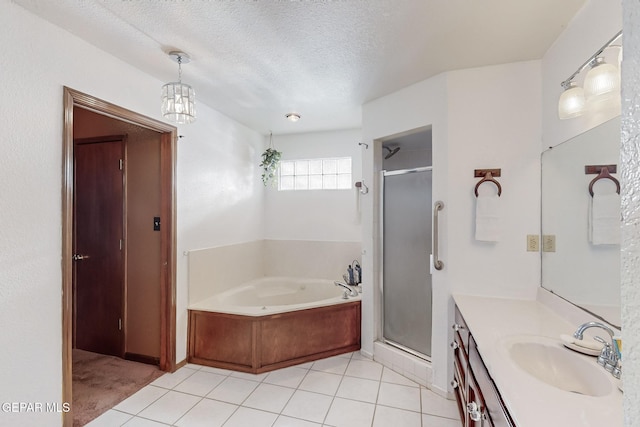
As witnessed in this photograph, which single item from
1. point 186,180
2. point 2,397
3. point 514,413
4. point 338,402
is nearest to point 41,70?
point 186,180

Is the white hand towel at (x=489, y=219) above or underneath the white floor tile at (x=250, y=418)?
above

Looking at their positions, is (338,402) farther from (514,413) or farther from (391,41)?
(391,41)

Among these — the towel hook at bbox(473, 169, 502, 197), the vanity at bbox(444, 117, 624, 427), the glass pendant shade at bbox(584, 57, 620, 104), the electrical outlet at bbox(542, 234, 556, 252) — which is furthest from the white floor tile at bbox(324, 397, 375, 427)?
the glass pendant shade at bbox(584, 57, 620, 104)

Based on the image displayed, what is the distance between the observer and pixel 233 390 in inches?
89.3

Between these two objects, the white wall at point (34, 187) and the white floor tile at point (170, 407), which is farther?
the white floor tile at point (170, 407)

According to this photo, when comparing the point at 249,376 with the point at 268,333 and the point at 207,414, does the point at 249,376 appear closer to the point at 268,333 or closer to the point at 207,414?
the point at 268,333

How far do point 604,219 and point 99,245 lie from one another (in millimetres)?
3695

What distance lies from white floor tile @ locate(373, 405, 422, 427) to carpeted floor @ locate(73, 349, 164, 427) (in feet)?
5.88

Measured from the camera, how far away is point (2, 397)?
1.43 metres

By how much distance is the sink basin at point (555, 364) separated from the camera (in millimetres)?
1136

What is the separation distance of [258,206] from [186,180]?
1.33 metres

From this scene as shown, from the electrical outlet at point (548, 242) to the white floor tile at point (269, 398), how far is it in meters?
2.03

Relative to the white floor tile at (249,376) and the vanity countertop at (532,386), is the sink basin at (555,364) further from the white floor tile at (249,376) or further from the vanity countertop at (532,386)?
the white floor tile at (249,376)

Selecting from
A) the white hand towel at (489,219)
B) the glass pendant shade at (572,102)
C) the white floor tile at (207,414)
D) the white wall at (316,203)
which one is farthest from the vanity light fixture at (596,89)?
the white floor tile at (207,414)
